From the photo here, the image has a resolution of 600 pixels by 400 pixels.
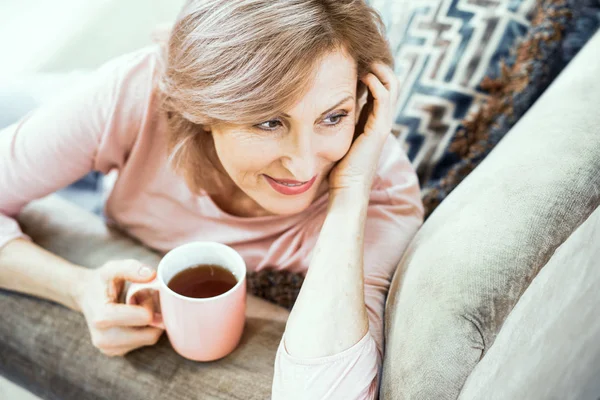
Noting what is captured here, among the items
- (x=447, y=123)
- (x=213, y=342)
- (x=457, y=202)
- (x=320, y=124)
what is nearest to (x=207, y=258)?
(x=213, y=342)

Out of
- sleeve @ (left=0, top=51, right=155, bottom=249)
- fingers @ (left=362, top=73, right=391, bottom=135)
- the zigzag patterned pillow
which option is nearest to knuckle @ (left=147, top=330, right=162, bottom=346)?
sleeve @ (left=0, top=51, right=155, bottom=249)

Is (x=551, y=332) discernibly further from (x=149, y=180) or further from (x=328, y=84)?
(x=149, y=180)

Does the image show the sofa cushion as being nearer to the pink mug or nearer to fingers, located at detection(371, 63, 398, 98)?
the pink mug

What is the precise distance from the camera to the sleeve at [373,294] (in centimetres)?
76

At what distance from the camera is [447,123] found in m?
1.25

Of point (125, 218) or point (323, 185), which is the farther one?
point (125, 218)

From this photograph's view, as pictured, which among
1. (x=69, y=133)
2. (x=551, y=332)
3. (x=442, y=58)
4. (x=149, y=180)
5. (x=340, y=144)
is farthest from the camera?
(x=442, y=58)

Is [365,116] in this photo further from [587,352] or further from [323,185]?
[587,352]

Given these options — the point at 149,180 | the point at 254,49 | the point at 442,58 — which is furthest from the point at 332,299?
the point at 442,58

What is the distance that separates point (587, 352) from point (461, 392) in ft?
1.06

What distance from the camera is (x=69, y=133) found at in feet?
3.21

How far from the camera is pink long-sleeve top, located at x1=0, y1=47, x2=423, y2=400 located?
3.19 feet

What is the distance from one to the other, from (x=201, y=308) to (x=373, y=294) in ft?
0.91

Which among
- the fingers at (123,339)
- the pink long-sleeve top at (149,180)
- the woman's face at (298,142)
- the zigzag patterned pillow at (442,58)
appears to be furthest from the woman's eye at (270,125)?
the zigzag patterned pillow at (442,58)
